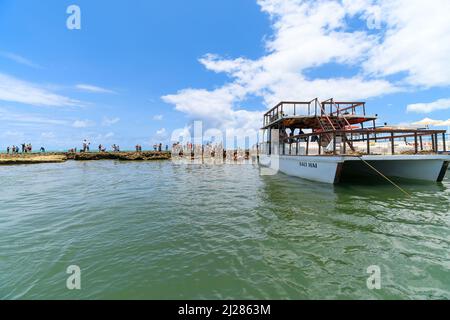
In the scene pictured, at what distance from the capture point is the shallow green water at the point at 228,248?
11.6 feet

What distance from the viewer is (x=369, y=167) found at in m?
14.2

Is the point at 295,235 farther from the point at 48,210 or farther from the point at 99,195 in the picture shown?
the point at 99,195

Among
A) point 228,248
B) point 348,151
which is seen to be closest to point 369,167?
point 348,151

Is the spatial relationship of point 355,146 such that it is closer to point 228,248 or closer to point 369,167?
point 369,167

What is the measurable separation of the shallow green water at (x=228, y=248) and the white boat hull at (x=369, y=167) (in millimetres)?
2997

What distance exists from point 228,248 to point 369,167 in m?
13.2

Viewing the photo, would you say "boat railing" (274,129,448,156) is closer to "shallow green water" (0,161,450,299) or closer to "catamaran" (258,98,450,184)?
"catamaran" (258,98,450,184)

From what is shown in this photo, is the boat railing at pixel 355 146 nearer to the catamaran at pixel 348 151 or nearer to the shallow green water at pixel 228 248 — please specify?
the catamaran at pixel 348 151

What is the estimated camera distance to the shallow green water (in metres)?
3.55

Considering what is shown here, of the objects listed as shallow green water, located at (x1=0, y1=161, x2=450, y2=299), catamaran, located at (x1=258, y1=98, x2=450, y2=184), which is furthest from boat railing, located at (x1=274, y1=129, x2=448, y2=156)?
shallow green water, located at (x1=0, y1=161, x2=450, y2=299)

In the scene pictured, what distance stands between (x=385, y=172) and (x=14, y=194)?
72.5 ft

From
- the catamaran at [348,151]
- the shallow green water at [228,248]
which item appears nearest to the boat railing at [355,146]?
the catamaran at [348,151]
